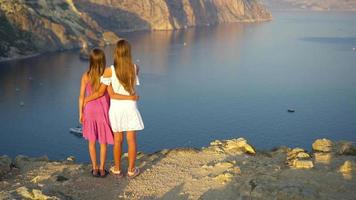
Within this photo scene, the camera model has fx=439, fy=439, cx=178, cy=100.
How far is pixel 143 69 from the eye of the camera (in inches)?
4692

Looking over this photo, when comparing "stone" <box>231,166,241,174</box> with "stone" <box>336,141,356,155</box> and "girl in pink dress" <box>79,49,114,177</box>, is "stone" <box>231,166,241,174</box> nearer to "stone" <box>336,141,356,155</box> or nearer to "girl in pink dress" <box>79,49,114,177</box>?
"girl in pink dress" <box>79,49,114,177</box>

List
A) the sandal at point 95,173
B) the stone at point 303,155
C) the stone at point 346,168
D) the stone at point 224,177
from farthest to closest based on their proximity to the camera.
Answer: the stone at point 303,155 < the stone at point 346,168 < the stone at point 224,177 < the sandal at point 95,173

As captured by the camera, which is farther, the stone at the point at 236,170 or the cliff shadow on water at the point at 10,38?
the cliff shadow on water at the point at 10,38

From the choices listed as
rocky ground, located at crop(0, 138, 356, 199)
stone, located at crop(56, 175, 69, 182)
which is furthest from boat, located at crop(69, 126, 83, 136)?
stone, located at crop(56, 175, 69, 182)

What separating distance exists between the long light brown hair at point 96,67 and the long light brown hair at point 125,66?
51cm

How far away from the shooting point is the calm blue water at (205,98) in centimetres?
6531

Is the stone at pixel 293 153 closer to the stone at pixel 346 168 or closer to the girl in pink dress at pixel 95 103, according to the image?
the stone at pixel 346 168

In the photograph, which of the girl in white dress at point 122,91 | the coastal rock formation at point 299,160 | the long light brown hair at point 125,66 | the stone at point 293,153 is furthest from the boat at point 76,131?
the long light brown hair at point 125,66

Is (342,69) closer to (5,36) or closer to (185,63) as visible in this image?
(185,63)

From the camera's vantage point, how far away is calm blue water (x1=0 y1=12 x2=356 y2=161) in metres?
65.3

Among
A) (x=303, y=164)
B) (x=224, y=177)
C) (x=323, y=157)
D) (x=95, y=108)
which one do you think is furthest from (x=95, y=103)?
(x=323, y=157)

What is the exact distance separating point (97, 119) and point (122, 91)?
1.14m

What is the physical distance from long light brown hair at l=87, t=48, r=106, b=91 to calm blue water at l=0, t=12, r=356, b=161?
153 ft

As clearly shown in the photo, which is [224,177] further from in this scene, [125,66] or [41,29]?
[41,29]
